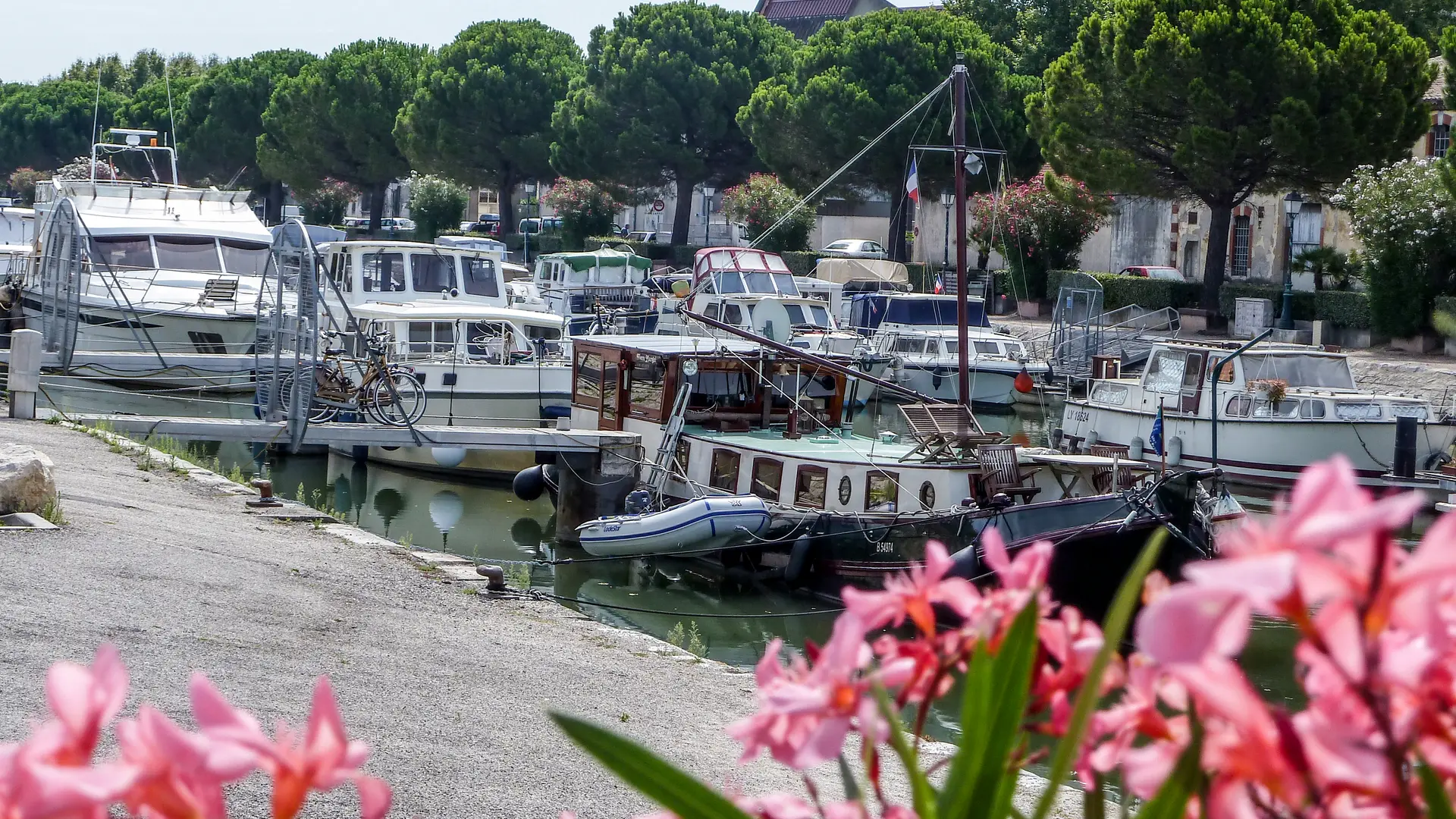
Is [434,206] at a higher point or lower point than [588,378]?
higher

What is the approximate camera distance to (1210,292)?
41.8m

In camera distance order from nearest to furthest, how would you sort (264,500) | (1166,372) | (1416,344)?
(264,500) → (1166,372) → (1416,344)

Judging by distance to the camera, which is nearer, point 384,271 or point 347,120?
point 384,271

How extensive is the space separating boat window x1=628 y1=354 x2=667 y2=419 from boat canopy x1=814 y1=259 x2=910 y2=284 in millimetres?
27997

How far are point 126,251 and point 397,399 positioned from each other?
12.4 meters

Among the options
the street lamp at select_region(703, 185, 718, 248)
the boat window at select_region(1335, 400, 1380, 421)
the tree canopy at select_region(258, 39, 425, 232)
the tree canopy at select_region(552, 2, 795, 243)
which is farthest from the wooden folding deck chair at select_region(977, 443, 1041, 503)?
the tree canopy at select_region(258, 39, 425, 232)

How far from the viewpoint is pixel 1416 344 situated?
3497cm

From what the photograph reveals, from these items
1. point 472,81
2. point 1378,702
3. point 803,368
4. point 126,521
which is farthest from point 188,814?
point 472,81

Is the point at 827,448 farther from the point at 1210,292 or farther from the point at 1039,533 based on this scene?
the point at 1210,292

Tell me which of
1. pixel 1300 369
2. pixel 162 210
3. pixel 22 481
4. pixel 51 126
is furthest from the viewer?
pixel 51 126

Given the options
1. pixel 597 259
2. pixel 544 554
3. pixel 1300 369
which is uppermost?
pixel 597 259

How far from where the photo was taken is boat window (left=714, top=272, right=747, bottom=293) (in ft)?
123

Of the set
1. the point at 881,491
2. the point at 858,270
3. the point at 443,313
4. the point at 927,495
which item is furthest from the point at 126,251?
the point at 858,270

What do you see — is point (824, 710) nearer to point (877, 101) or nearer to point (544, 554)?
point (544, 554)
